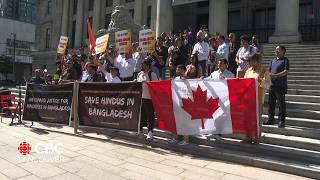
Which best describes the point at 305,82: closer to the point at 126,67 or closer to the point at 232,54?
the point at 232,54

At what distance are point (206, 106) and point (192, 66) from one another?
4.99 feet

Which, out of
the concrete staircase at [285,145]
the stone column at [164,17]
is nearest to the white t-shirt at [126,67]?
the concrete staircase at [285,145]

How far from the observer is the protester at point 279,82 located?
778 centimetres

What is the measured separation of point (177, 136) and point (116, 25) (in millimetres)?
14468

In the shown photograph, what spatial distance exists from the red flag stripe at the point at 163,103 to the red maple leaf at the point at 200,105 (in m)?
0.40

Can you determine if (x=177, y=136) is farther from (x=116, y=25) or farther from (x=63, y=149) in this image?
(x=116, y=25)

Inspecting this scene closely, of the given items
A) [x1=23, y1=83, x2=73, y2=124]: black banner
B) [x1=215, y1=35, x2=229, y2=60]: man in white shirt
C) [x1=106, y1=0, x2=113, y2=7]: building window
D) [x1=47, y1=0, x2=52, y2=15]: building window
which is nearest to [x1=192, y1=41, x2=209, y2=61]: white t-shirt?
[x1=215, y1=35, x2=229, y2=60]: man in white shirt

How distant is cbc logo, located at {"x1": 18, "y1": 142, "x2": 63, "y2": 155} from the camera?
25.0 ft

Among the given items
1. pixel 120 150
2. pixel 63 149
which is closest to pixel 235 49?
pixel 120 150

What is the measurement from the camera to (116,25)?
21.5 meters

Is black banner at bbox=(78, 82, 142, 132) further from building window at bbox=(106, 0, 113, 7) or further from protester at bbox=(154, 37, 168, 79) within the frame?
building window at bbox=(106, 0, 113, 7)

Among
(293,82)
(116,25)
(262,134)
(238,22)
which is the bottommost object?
(262,134)

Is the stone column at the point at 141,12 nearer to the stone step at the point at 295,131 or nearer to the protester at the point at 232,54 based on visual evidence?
the protester at the point at 232,54

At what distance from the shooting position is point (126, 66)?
1053 centimetres
